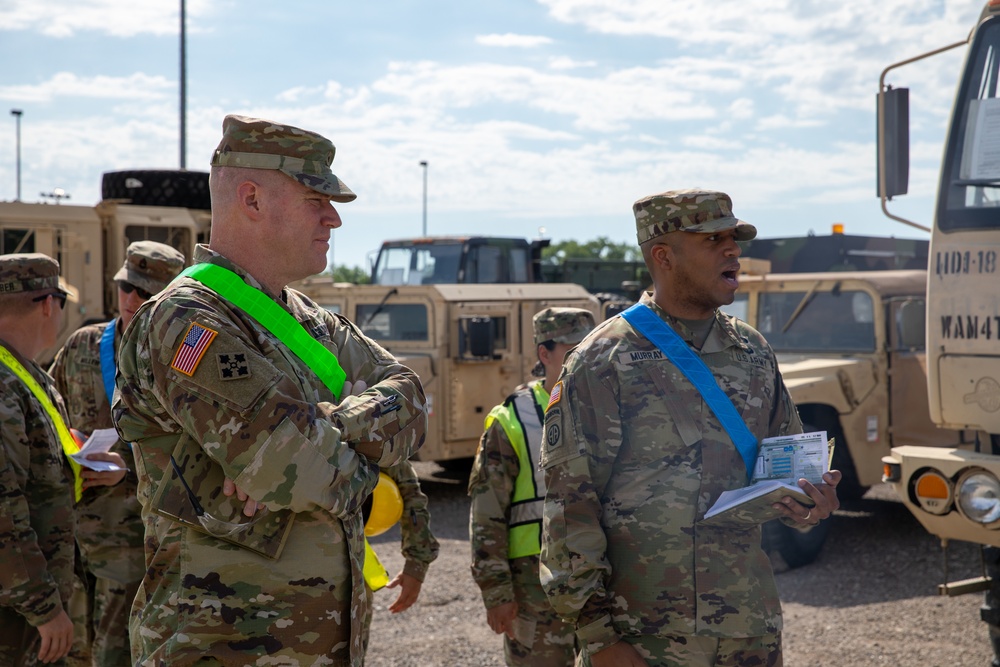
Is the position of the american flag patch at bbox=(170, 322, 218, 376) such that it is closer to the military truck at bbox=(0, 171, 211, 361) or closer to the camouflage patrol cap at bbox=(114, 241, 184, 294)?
the camouflage patrol cap at bbox=(114, 241, 184, 294)

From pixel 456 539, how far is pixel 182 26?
30.8ft

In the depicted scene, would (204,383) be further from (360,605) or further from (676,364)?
(676,364)

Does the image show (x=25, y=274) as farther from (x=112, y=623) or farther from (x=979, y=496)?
(x=979, y=496)

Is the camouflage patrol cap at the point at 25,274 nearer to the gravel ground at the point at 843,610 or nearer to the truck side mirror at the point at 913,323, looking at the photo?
the gravel ground at the point at 843,610

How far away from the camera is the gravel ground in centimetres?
505

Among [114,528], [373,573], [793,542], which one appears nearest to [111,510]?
[114,528]

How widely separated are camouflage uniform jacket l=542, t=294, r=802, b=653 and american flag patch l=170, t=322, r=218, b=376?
0.97 meters

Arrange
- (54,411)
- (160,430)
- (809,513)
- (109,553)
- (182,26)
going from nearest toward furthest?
(160,430) < (809,513) < (54,411) < (109,553) < (182,26)

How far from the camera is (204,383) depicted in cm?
187

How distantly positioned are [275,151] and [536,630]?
6.42ft

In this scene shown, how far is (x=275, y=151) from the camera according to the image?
82.0 inches

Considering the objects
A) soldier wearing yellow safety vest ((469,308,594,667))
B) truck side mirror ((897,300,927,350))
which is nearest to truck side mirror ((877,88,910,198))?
truck side mirror ((897,300,927,350))

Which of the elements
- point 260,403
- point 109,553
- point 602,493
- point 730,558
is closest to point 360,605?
point 260,403

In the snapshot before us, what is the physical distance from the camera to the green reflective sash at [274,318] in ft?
6.70
